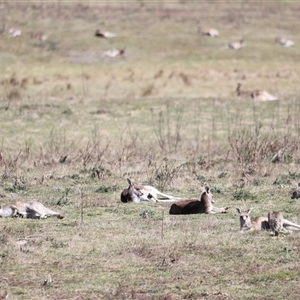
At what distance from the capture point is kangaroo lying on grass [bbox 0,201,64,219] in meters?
16.2

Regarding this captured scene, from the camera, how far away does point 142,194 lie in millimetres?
18281

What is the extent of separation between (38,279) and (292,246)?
400 cm

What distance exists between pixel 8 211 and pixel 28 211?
0.38 meters

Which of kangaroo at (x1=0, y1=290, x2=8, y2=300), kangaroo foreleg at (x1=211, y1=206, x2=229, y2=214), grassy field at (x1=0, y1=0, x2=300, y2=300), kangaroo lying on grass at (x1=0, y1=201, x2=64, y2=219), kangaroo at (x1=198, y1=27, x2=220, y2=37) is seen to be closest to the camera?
kangaroo at (x1=0, y1=290, x2=8, y2=300)

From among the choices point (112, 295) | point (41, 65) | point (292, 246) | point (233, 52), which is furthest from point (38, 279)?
point (233, 52)

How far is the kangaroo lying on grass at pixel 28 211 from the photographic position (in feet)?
53.3

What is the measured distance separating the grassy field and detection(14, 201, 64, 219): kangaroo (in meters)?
0.41

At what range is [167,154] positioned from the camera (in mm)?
25172

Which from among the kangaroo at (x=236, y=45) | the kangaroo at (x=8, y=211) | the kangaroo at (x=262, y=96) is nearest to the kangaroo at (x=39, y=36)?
the kangaroo at (x=236, y=45)

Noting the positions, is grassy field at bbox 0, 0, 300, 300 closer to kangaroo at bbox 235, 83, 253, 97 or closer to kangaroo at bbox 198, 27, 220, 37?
kangaroo at bbox 235, 83, 253, 97

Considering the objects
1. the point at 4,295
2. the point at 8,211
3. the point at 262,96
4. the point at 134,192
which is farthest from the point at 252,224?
the point at 262,96

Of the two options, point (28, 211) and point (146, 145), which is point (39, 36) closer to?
point (146, 145)

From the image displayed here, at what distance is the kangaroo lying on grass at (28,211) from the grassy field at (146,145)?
0.35 meters

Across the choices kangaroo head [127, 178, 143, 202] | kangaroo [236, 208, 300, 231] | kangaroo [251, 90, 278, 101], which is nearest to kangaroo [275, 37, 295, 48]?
kangaroo [251, 90, 278, 101]
